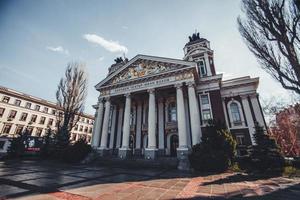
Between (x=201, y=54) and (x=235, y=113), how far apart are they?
10.9 meters

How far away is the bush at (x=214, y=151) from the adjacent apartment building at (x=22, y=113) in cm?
A: 2489

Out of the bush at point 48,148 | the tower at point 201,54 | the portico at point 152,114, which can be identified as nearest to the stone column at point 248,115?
the tower at point 201,54

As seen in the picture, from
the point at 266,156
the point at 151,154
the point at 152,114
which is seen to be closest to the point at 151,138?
the point at 151,154

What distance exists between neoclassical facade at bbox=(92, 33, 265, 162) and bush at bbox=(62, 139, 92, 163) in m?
2.01

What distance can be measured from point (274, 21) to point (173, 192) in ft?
37.5

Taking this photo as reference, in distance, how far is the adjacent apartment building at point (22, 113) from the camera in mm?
33344

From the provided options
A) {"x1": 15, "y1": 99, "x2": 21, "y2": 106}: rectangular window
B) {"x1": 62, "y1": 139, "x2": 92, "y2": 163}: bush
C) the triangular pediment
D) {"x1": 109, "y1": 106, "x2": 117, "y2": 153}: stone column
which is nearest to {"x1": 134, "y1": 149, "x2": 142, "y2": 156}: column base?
{"x1": 109, "y1": 106, "x2": 117, "y2": 153}: stone column

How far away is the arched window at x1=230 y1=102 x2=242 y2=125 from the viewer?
721 inches

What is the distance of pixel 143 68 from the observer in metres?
21.1

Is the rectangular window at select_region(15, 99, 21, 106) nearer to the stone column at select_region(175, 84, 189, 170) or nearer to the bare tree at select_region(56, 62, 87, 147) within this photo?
the bare tree at select_region(56, 62, 87, 147)

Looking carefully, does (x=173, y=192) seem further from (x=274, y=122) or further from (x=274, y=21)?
(x=274, y=122)

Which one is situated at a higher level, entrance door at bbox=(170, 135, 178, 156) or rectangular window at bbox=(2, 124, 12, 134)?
rectangular window at bbox=(2, 124, 12, 134)

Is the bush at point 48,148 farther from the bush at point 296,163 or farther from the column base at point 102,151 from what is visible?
the bush at point 296,163

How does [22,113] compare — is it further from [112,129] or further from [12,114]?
[112,129]
